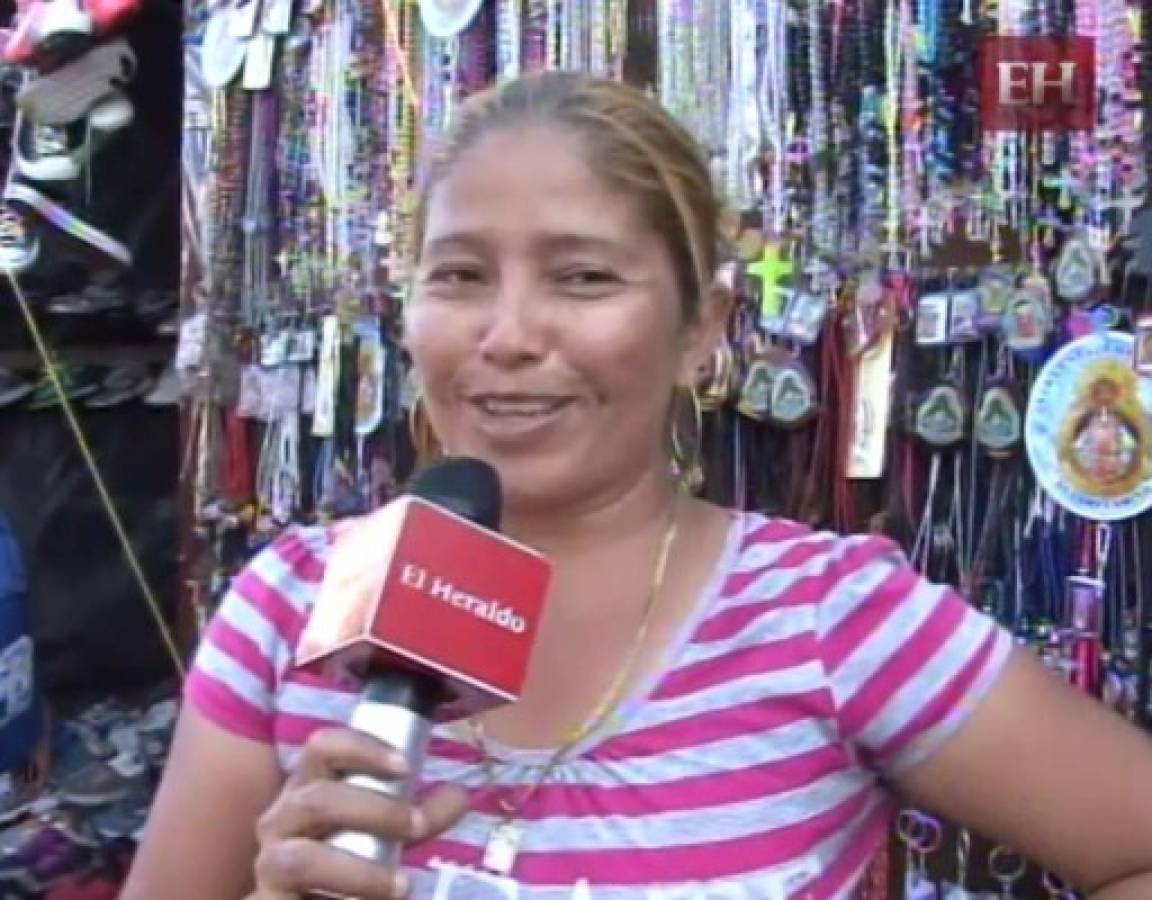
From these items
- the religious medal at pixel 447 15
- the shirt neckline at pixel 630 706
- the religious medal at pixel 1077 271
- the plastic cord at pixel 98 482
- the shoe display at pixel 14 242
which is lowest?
the plastic cord at pixel 98 482

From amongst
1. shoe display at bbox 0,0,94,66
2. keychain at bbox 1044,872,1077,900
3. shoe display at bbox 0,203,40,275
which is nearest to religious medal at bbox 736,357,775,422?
keychain at bbox 1044,872,1077,900

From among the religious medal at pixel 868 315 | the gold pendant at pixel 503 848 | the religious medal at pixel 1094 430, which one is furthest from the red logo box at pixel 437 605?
the religious medal at pixel 868 315

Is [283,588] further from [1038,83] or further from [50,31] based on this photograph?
Answer: [50,31]

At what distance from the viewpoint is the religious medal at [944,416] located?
77.1 inches

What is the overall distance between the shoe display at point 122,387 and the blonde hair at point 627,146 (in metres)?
2.53

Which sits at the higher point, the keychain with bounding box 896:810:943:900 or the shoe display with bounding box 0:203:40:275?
the shoe display with bounding box 0:203:40:275

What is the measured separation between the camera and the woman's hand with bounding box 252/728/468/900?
0.81 m

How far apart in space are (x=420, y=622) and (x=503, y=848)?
0.25 m

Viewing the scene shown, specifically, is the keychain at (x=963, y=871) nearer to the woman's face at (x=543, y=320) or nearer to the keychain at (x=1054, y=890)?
the keychain at (x=1054, y=890)

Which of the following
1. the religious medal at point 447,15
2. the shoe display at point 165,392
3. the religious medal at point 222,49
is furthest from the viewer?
the shoe display at point 165,392

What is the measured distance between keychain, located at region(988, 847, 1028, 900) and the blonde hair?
93 centimetres

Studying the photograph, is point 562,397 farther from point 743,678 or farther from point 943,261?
point 943,261

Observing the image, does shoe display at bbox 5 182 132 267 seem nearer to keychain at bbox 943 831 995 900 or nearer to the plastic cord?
the plastic cord

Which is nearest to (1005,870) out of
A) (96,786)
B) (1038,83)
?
(1038,83)
